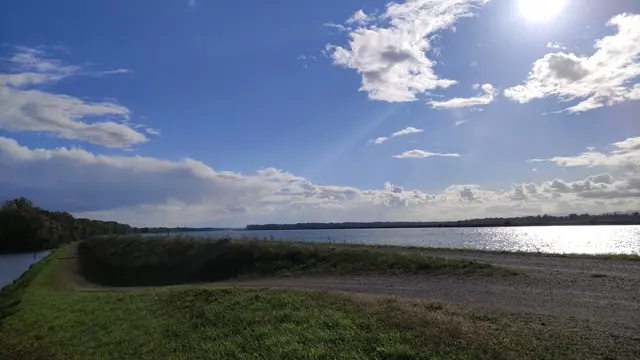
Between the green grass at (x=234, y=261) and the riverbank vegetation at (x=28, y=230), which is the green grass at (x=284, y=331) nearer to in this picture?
the green grass at (x=234, y=261)

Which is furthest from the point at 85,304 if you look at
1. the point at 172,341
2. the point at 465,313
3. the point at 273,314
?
the point at 465,313

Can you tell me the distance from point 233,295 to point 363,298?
5427 mm

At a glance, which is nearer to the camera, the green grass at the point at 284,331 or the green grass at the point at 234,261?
the green grass at the point at 284,331

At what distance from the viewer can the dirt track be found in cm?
1280

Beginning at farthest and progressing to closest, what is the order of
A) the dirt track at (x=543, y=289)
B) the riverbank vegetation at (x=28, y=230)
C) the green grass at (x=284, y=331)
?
A: 1. the riverbank vegetation at (x=28, y=230)
2. the dirt track at (x=543, y=289)
3. the green grass at (x=284, y=331)

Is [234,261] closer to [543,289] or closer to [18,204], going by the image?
[543,289]

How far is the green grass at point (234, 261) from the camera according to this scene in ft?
86.9

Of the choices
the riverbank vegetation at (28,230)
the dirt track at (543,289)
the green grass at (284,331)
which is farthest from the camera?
the riverbank vegetation at (28,230)

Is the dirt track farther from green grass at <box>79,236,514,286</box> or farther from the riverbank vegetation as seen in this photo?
the riverbank vegetation

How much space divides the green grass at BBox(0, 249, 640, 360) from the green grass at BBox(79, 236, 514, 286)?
10941 mm

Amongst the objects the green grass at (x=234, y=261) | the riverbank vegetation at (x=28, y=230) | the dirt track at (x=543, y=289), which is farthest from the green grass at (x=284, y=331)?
the riverbank vegetation at (x=28, y=230)

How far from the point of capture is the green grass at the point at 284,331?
9.49m

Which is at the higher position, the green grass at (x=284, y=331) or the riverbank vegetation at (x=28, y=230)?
the riverbank vegetation at (x=28, y=230)

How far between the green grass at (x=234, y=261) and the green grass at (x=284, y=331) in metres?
10.9
